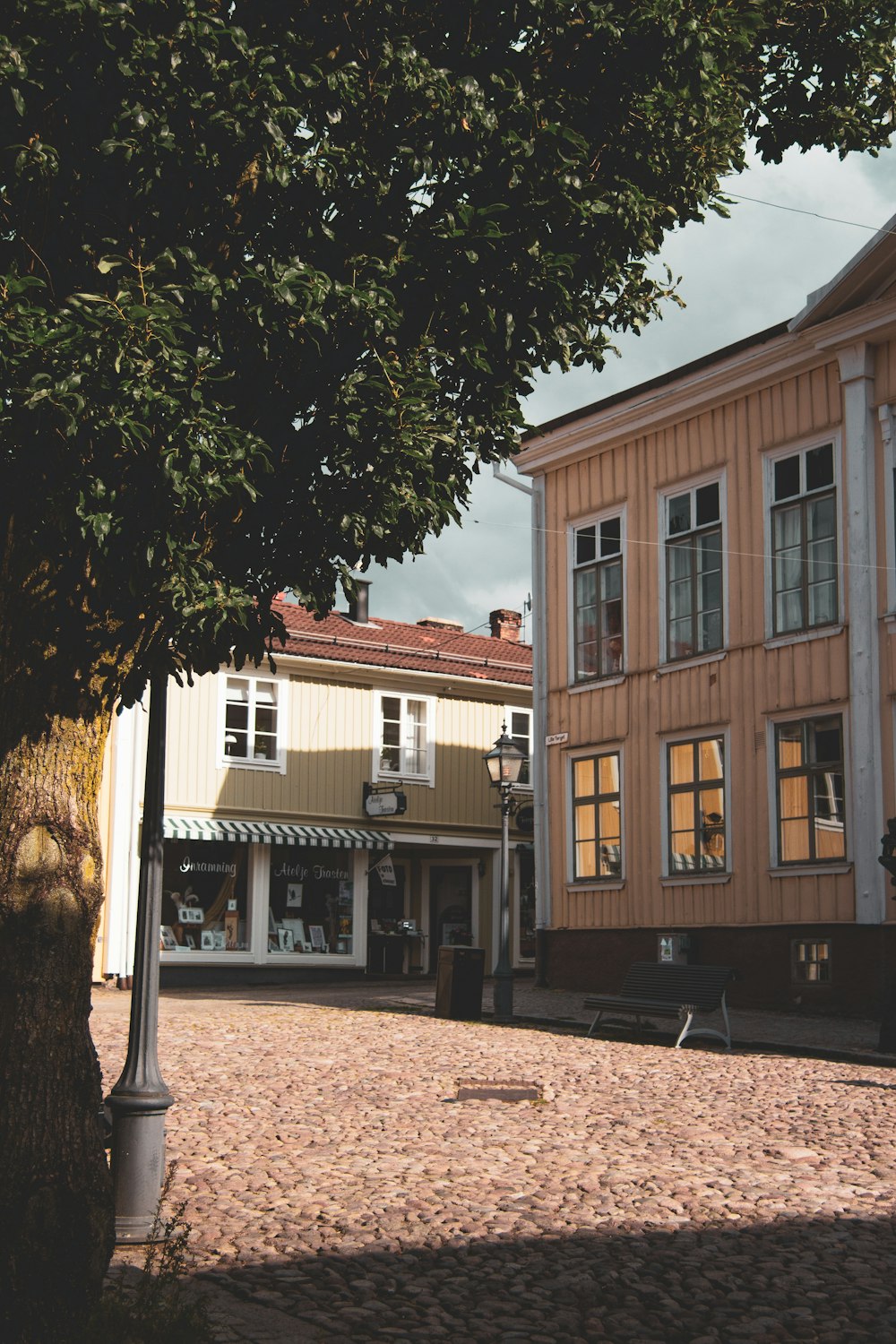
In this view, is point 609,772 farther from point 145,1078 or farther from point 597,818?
point 145,1078

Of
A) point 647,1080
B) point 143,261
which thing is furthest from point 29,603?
point 647,1080

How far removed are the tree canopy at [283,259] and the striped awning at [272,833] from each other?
74.2 feet

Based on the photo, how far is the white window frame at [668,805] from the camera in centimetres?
2061

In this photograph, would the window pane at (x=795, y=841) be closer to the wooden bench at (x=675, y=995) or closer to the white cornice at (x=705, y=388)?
the wooden bench at (x=675, y=995)

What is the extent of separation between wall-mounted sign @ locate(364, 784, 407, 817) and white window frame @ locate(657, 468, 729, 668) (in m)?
10.6

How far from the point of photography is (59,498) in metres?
5.80

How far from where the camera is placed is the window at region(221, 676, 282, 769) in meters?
30.7

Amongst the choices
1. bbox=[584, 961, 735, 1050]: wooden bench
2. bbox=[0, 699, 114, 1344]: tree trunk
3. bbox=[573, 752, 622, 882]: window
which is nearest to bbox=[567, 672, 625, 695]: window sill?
bbox=[573, 752, 622, 882]: window

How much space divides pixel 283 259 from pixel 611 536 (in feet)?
56.0

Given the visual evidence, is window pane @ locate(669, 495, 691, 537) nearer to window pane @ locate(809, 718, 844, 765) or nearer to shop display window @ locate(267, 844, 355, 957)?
window pane @ locate(809, 718, 844, 765)

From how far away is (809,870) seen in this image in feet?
63.5

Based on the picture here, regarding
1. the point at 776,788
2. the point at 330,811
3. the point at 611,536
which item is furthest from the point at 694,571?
the point at 330,811

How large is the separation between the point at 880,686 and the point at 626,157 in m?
12.7

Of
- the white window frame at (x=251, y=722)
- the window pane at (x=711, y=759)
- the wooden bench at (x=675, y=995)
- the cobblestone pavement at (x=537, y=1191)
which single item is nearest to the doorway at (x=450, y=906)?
the white window frame at (x=251, y=722)
